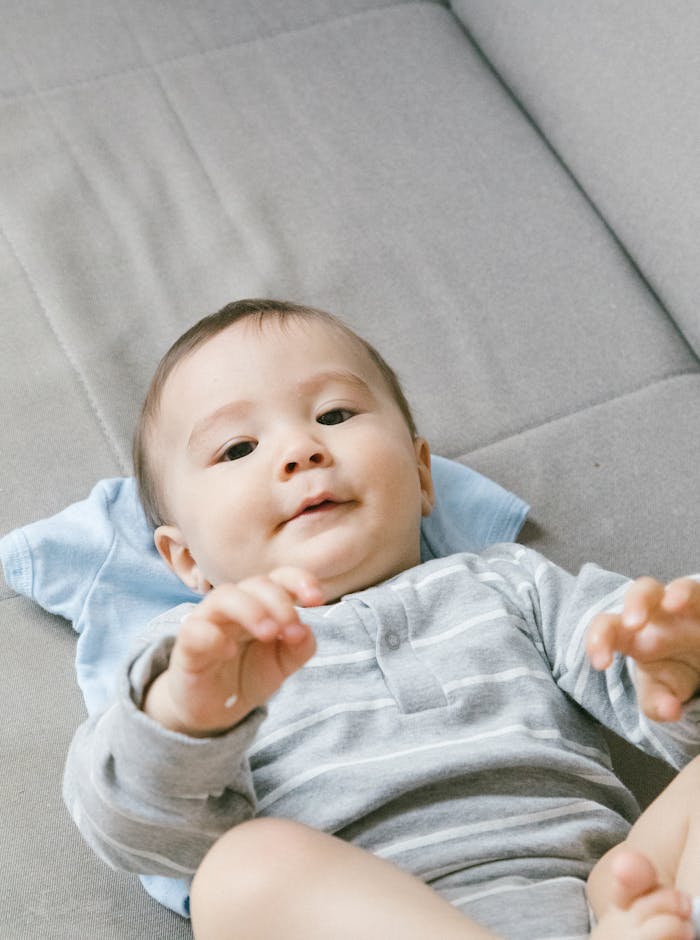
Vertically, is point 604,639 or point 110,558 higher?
point 110,558

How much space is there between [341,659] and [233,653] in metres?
0.24

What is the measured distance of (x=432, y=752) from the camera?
0.93m

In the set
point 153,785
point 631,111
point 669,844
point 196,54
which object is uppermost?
point 196,54

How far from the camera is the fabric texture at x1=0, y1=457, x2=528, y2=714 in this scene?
1.15 metres

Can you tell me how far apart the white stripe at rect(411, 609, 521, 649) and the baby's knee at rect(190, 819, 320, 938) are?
24 cm

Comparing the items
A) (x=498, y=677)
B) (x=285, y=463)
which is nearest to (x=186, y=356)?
(x=285, y=463)

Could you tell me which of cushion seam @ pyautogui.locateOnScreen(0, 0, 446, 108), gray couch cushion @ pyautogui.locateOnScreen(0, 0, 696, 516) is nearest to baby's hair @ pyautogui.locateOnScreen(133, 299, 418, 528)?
gray couch cushion @ pyautogui.locateOnScreen(0, 0, 696, 516)

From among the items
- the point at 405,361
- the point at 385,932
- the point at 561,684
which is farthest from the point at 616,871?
the point at 405,361

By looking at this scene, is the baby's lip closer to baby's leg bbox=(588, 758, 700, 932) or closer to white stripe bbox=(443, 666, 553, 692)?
white stripe bbox=(443, 666, 553, 692)

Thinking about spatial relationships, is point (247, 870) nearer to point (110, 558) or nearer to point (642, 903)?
point (642, 903)

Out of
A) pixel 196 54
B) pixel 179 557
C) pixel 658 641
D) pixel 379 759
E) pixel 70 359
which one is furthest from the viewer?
pixel 196 54

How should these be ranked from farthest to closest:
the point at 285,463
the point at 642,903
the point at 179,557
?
1. the point at 179,557
2. the point at 285,463
3. the point at 642,903

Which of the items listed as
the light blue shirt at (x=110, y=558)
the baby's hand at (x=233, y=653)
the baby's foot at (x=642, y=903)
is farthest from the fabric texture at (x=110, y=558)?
the baby's foot at (x=642, y=903)

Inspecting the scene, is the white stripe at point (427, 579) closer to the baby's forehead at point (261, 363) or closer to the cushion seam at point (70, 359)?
the baby's forehead at point (261, 363)
